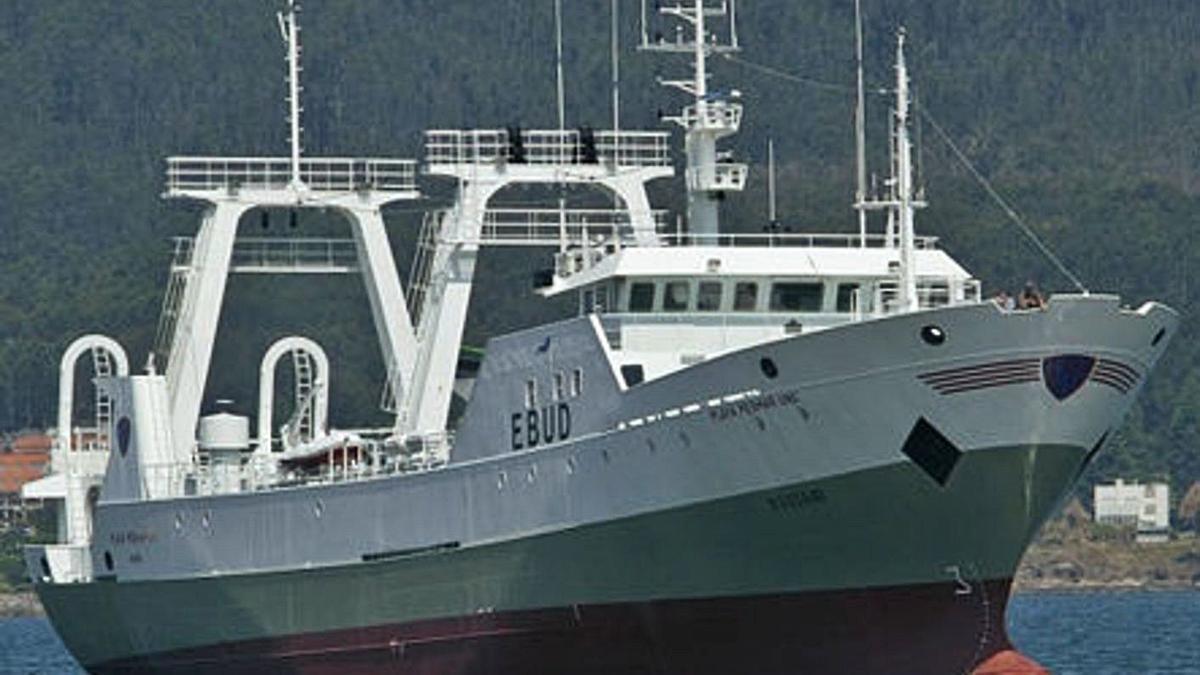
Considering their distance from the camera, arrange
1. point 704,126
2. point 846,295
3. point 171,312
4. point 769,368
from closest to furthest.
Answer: point 769,368 < point 846,295 < point 704,126 < point 171,312

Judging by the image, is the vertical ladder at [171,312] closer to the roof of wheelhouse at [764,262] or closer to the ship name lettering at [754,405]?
the roof of wheelhouse at [764,262]

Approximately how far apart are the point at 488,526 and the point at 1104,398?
11.6 m

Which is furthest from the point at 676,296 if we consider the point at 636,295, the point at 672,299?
the point at 636,295

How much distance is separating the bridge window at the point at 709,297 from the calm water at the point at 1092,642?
26.5 m

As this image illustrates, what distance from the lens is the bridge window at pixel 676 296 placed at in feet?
205

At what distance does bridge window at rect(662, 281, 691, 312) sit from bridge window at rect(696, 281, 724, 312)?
8.2 inches

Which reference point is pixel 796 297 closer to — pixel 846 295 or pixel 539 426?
pixel 846 295

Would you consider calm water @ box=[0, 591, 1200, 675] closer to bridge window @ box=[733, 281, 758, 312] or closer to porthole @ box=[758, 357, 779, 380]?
bridge window @ box=[733, 281, 758, 312]

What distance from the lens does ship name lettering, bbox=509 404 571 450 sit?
6256 centimetres

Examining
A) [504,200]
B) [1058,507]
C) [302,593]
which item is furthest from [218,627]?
[504,200]

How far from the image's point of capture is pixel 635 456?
6050 centimetres

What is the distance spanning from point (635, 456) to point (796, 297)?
14.7ft

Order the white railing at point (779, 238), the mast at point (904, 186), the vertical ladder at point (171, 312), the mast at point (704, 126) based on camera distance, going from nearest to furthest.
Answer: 1. the mast at point (904, 186)
2. the white railing at point (779, 238)
3. the mast at point (704, 126)
4. the vertical ladder at point (171, 312)

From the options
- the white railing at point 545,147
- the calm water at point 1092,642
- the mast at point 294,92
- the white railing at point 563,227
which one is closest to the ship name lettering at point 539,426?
the white railing at point 563,227
